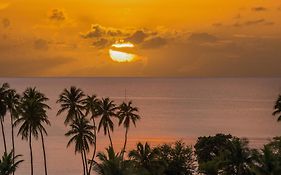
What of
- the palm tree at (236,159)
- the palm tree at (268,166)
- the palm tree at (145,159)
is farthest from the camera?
the palm tree at (145,159)

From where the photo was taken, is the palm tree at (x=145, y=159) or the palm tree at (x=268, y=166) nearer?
the palm tree at (x=268, y=166)

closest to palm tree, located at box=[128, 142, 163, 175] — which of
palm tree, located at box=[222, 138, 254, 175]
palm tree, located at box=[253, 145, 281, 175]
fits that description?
palm tree, located at box=[222, 138, 254, 175]

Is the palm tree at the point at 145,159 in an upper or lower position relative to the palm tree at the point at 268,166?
upper

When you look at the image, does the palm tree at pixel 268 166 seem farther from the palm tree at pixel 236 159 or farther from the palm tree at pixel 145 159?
the palm tree at pixel 145 159

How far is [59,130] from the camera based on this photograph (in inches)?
7441

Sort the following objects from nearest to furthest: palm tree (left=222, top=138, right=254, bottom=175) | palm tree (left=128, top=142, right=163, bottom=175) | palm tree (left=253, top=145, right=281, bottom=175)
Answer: palm tree (left=253, top=145, right=281, bottom=175)
palm tree (left=222, top=138, right=254, bottom=175)
palm tree (left=128, top=142, right=163, bottom=175)

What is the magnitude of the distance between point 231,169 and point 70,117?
34.0 m

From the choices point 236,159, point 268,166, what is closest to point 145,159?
point 236,159

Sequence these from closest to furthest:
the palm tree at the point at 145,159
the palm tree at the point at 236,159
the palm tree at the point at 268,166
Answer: the palm tree at the point at 268,166 < the palm tree at the point at 236,159 < the palm tree at the point at 145,159

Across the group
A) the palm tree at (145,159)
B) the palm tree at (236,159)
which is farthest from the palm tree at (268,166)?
the palm tree at (145,159)

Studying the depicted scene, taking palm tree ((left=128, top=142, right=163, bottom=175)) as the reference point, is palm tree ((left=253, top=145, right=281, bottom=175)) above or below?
below

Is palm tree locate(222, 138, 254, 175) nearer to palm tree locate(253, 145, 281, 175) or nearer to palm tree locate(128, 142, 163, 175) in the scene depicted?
palm tree locate(253, 145, 281, 175)

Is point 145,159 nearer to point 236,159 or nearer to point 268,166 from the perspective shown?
point 236,159

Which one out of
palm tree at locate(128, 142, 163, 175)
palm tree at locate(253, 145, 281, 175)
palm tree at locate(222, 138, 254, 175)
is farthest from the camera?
palm tree at locate(128, 142, 163, 175)
